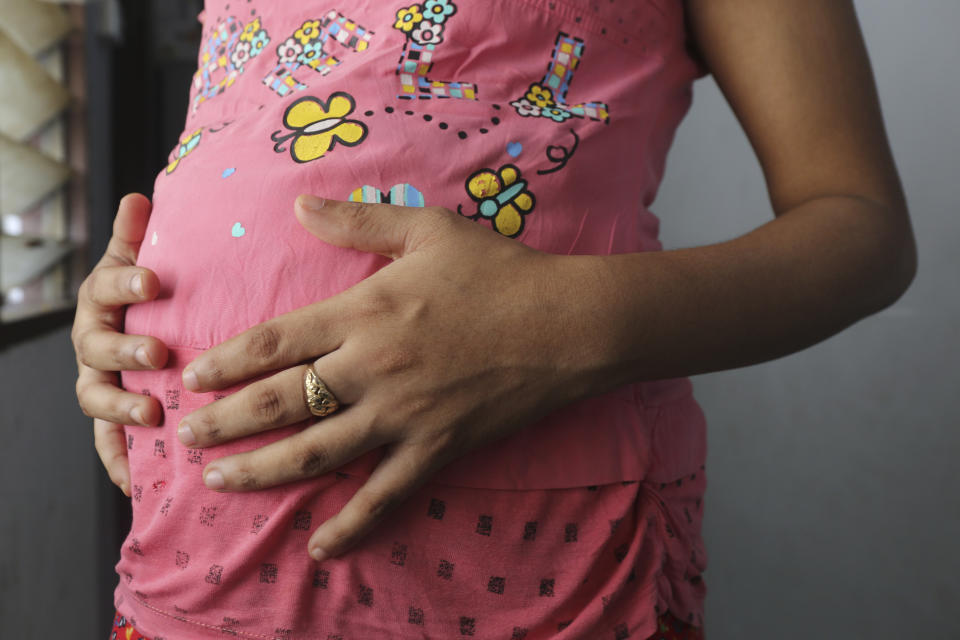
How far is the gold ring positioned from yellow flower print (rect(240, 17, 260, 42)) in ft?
1.25

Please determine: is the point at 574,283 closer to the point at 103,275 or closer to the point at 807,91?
the point at 807,91

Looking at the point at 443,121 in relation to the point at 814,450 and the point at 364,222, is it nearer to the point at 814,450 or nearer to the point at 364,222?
the point at 364,222

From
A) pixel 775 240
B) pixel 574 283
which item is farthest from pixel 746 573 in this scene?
pixel 574 283

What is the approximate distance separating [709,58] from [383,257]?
0.40 m

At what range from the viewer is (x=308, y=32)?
0.59 metres

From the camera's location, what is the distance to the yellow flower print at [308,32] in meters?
0.59

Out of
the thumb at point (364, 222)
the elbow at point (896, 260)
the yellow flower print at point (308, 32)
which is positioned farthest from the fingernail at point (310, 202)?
the elbow at point (896, 260)

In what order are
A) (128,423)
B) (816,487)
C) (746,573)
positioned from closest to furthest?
(128,423), (816,487), (746,573)

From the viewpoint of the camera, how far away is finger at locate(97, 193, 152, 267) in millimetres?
631

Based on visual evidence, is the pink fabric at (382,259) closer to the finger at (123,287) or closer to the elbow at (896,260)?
the finger at (123,287)

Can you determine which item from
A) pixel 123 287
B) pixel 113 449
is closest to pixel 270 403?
pixel 123 287

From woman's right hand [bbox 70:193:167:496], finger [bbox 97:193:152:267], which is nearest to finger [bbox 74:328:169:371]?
woman's right hand [bbox 70:193:167:496]

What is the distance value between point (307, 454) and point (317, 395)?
4 cm

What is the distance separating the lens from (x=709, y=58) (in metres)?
0.63
